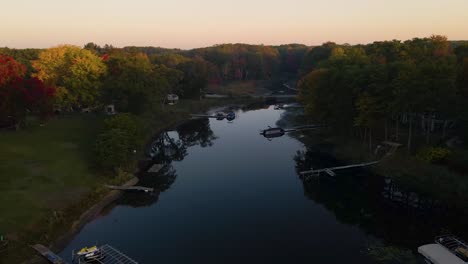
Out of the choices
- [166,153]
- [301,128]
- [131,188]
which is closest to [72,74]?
[166,153]

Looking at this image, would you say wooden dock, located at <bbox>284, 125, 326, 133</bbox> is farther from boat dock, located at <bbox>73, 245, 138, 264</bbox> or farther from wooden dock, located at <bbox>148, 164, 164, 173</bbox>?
boat dock, located at <bbox>73, 245, 138, 264</bbox>

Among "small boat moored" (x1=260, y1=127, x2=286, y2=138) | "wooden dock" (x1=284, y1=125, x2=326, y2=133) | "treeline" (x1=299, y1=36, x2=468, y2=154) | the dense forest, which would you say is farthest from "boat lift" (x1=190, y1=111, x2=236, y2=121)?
"treeline" (x1=299, y1=36, x2=468, y2=154)

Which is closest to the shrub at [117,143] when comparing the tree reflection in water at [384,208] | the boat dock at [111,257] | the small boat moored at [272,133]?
the boat dock at [111,257]

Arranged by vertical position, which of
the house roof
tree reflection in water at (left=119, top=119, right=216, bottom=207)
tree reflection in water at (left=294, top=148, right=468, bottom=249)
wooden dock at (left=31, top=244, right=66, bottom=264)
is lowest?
tree reflection in water at (left=294, top=148, right=468, bottom=249)

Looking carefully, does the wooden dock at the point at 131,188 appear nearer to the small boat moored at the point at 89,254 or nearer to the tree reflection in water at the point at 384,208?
the small boat moored at the point at 89,254

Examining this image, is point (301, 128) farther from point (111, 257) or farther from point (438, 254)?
point (111, 257)

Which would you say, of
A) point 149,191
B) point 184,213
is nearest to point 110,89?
point 149,191
